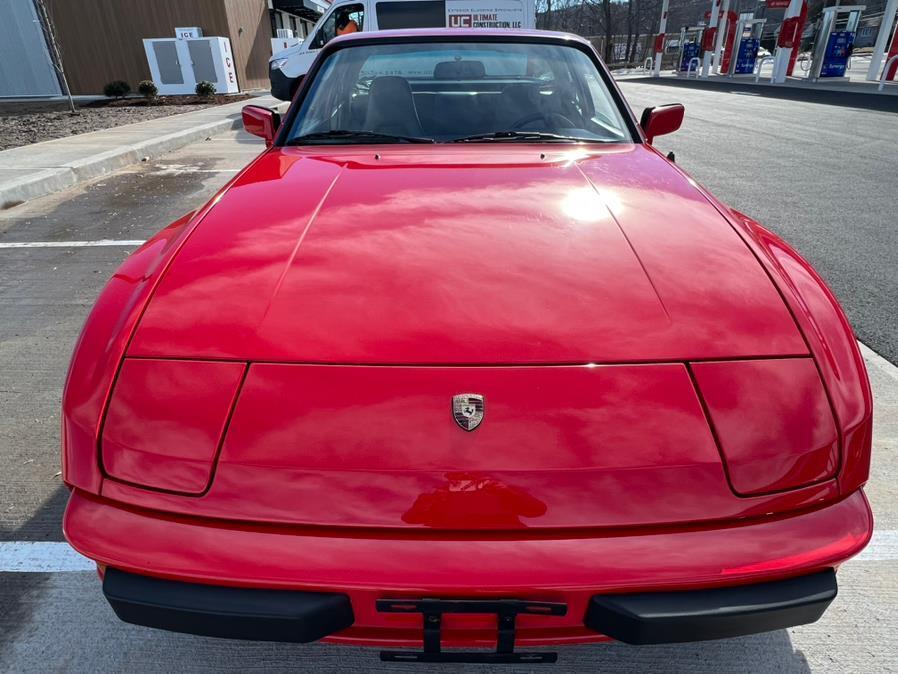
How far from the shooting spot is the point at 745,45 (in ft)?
Answer: 86.9

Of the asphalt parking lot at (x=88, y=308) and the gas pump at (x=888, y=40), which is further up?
the gas pump at (x=888, y=40)

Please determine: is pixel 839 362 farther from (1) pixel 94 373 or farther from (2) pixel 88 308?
(2) pixel 88 308

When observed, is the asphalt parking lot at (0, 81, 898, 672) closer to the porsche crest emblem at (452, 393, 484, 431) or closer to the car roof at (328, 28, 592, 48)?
the porsche crest emblem at (452, 393, 484, 431)

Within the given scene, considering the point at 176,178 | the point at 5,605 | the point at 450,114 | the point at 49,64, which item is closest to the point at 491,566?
the point at 5,605

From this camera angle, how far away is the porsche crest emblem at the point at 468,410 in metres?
0.99

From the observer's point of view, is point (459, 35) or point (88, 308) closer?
point (459, 35)

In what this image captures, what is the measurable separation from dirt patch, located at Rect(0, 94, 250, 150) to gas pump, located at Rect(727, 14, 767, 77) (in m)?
22.7

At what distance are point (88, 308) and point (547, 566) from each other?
11.0 ft

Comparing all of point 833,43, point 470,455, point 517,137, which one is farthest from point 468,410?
point 833,43

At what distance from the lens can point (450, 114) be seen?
87.4 inches

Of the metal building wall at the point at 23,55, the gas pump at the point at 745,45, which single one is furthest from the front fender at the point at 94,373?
the gas pump at the point at 745,45

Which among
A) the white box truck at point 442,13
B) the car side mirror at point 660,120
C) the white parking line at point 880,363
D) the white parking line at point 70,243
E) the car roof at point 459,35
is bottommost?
the white parking line at point 880,363

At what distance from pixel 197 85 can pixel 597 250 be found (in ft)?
62.4

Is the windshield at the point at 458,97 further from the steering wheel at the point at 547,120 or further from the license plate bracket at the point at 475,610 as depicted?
the license plate bracket at the point at 475,610
